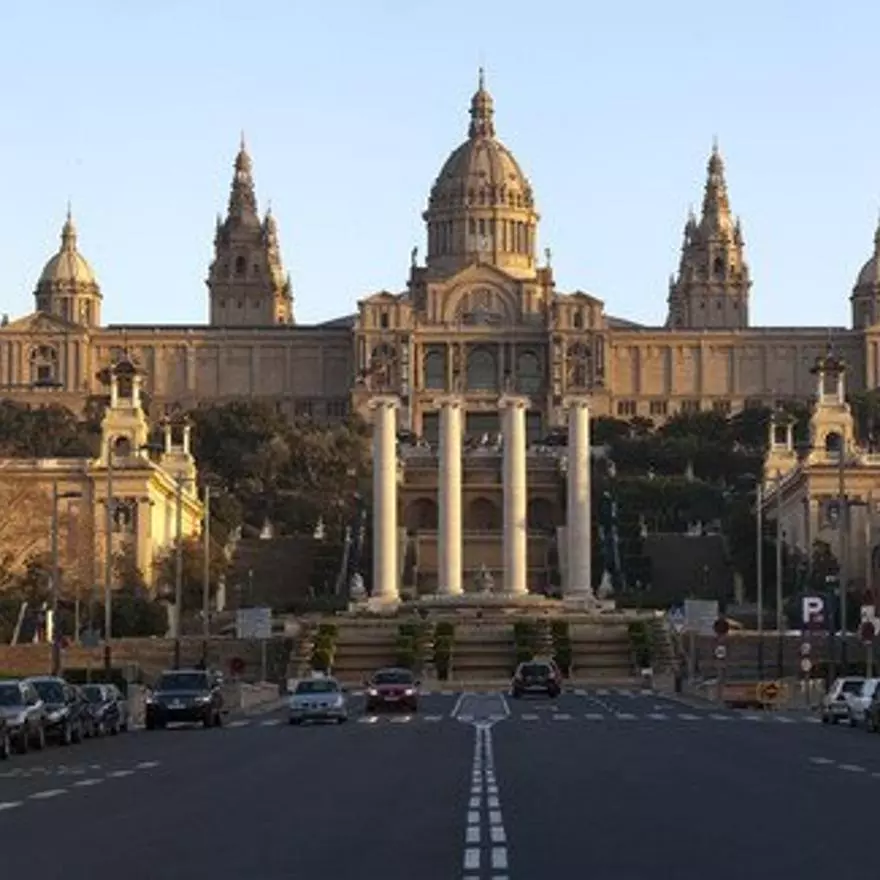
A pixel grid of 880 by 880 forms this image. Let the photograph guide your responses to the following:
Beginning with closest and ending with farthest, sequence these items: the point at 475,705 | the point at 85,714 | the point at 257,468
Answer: the point at 85,714 → the point at 475,705 → the point at 257,468

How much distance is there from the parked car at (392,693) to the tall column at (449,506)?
7434 cm

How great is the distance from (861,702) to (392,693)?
53.2ft

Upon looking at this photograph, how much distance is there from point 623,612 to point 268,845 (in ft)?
374

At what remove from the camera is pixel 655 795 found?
33094 mm

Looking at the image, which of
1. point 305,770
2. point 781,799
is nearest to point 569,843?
point 781,799

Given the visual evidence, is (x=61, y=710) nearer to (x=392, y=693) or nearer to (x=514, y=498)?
(x=392, y=693)

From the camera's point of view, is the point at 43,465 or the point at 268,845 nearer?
the point at 268,845

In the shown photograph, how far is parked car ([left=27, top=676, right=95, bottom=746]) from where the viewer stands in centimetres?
5294

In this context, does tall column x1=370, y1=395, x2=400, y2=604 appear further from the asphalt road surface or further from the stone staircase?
the asphalt road surface

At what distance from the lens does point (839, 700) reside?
6625cm

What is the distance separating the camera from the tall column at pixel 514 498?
150 m

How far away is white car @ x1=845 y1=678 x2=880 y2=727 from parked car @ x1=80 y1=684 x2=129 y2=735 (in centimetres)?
1660

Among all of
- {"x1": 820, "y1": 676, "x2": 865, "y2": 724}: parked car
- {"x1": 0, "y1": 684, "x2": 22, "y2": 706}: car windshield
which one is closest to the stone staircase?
{"x1": 820, "y1": 676, "x2": 865, "y2": 724}: parked car

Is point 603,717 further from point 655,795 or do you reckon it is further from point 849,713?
point 655,795
